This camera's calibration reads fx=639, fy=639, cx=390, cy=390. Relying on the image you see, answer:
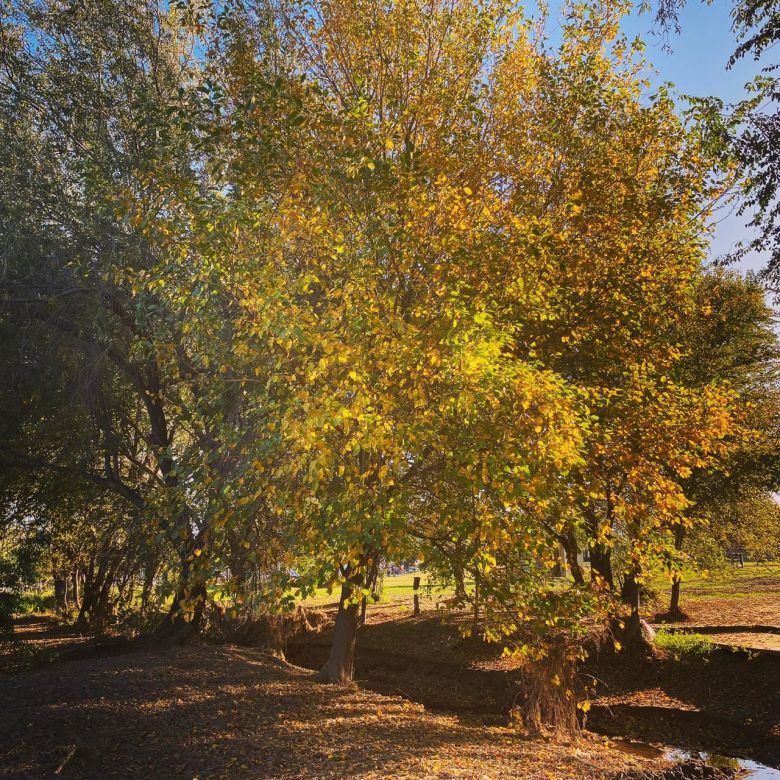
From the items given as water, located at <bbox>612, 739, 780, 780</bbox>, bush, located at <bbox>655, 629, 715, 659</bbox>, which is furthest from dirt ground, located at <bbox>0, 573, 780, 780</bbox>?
bush, located at <bbox>655, 629, 715, 659</bbox>

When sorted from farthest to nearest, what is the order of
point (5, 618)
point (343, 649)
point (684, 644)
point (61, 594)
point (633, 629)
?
point (61, 594)
point (633, 629)
point (684, 644)
point (5, 618)
point (343, 649)

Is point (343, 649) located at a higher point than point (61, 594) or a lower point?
lower

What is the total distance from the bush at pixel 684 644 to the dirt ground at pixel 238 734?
7.40 m

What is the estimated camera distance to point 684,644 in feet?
61.4

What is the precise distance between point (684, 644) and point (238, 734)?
1409 centimetres

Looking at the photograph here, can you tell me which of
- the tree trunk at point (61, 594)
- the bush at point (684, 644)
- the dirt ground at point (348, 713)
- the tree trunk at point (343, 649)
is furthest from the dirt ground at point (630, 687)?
the tree trunk at point (61, 594)

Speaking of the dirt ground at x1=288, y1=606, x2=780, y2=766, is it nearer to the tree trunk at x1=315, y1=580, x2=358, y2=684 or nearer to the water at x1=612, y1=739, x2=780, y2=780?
the water at x1=612, y1=739, x2=780, y2=780

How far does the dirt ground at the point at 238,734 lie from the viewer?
871cm

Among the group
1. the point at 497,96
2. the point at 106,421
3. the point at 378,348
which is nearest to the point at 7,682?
the point at 106,421

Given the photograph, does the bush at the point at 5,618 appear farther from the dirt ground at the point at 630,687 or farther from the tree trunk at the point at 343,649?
the tree trunk at the point at 343,649

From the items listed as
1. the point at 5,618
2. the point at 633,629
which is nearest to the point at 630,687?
the point at 633,629

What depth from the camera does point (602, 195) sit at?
12625 mm

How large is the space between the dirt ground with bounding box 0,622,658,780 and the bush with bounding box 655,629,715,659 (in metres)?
7.40

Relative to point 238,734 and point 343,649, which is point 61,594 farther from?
point 238,734
